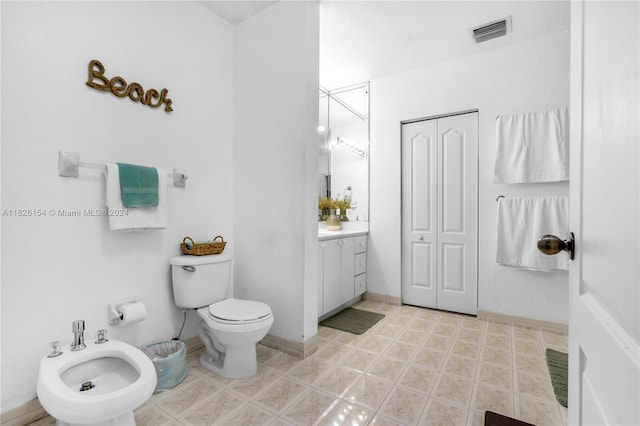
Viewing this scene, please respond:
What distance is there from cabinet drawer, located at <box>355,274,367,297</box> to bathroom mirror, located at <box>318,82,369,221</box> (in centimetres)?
66

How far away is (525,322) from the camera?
9.01 feet

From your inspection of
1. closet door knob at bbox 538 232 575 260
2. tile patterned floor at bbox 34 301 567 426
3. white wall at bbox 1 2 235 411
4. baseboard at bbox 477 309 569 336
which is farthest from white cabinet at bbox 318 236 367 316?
closet door knob at bbox 538 232 575 260

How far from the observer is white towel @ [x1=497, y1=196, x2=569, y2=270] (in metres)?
2.56

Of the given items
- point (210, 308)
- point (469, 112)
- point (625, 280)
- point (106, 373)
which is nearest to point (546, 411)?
point (625, 280)

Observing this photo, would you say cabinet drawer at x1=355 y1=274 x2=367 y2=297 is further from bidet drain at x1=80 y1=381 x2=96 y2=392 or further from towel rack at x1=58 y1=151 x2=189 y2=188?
towel rack at x1=58 y1=151 x2=189 y2=188

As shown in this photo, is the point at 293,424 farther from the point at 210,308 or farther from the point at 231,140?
the point at 231,140

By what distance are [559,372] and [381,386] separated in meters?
1.14

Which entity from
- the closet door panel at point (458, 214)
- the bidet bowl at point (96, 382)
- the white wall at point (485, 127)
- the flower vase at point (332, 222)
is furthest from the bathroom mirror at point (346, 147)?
the bidet bowl at point (96, 382)

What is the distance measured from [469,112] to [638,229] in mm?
3046

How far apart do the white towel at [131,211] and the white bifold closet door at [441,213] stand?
7.79 feet

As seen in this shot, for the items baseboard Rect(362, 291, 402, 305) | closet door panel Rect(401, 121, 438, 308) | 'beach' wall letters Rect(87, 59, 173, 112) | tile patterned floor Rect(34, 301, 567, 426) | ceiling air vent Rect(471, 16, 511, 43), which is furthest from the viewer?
baseboard Rect(362, 291, 402, 305)

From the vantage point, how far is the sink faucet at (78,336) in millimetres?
1513

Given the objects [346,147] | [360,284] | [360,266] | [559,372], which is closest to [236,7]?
[346,147]

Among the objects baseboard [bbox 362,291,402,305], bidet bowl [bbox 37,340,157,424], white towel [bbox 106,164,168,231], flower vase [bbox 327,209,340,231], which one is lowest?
baseboard [bbox 362,291,402,305]
